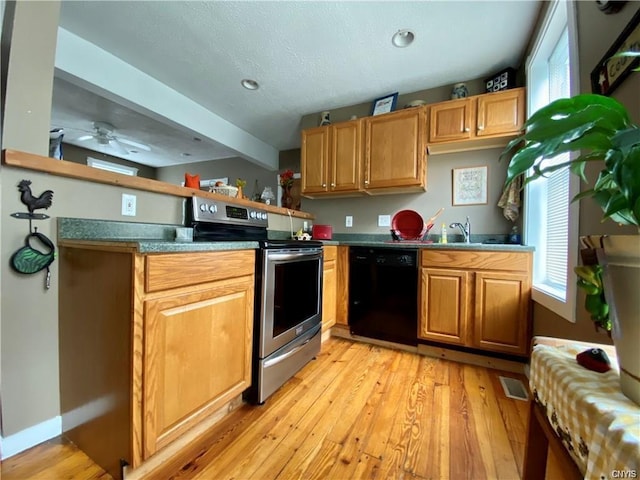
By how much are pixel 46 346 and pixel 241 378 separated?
850 mm

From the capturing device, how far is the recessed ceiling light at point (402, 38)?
1.88 meters

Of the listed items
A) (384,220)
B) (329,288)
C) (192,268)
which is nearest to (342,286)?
(329,288)

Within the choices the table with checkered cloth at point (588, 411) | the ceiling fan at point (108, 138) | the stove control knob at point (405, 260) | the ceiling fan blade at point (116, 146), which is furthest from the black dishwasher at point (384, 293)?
the ceiling fan blade at point (116, 146)

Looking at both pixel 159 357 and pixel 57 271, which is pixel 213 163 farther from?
pixel 159 357

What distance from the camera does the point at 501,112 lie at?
6.91 feet

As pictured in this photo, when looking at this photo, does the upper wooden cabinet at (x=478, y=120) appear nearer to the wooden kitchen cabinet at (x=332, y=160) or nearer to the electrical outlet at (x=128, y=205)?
the wooden kitchen cabinet at (x=332, y=160)

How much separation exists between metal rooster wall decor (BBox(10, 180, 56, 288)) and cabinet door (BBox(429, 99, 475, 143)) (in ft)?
8.50

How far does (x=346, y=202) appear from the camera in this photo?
2.97 metres

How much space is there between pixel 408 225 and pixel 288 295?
1.57 m

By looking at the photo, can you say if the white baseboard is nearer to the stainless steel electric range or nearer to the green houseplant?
the stainless steel electric range

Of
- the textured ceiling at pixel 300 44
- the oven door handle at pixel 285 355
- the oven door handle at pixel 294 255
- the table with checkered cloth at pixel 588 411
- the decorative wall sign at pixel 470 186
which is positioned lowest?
the oven door handle at pixel 285 355

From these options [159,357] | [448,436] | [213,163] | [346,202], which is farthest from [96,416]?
[213,163]

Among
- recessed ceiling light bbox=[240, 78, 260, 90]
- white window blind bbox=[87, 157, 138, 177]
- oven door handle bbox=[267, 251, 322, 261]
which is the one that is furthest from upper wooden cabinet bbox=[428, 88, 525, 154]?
white window blind bbox=[87, 157, 138, 177]

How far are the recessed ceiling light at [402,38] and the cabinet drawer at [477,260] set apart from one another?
1607 mm
